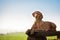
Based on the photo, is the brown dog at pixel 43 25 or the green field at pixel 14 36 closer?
the brown dog at pixel 43 25

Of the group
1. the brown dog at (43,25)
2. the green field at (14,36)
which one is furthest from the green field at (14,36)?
the brown dog at (43,25)

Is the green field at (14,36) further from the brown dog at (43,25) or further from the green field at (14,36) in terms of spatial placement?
the brown dog at (43,25)

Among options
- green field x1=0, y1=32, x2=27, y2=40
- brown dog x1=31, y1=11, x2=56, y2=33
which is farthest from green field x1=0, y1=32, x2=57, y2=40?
brown dog x1=31, y1=11, x2=56, y2=33

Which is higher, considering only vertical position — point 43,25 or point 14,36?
point 43,25

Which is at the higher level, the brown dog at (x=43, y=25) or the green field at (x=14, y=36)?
the brown dog at (x=43, y=25)

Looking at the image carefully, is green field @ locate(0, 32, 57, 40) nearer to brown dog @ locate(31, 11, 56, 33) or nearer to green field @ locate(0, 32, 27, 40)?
green field @ locate(0, 32, 27, 40)

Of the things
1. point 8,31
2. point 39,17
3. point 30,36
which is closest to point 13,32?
point 8,31

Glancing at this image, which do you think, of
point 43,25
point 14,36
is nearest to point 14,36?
point 14,36

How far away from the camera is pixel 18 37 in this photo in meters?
3.57

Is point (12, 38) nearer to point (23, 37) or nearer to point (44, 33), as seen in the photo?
point (23, 37)

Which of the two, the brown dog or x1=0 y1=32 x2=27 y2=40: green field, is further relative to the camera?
x1=0 y1=32 x2=27 y2=40: green field

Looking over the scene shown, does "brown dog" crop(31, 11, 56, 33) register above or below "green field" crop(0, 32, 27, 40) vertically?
above

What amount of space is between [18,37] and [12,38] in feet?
0.33

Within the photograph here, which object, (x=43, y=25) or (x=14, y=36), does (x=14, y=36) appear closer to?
(x=14, y=36)
